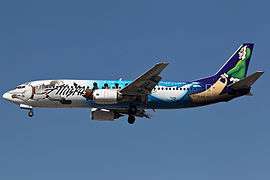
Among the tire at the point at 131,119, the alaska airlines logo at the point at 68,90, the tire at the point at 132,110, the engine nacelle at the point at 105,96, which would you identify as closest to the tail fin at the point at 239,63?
the tire at the point at 132,110

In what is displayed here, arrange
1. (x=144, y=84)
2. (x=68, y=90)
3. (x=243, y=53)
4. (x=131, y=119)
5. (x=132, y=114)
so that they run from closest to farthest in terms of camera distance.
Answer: (x=144, y=84) → (x=68, y=90) → (x=132, y=114) → (x=131, y=119) → (x=243, y=53)

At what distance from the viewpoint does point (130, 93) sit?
324ft

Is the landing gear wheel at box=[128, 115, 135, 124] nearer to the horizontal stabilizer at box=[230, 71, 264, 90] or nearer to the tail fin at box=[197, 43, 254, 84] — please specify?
the tail fin at box=[197, 43, 254, 84]

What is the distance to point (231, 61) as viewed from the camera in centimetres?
10738

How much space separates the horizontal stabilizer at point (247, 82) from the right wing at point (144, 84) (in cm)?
1005

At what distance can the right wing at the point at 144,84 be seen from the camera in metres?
96.4

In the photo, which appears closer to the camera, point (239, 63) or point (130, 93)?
point (130, 93)

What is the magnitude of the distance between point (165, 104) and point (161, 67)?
7.90 m

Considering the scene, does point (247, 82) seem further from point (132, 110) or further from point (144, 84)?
point (132, 110)

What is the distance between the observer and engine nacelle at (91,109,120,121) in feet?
347

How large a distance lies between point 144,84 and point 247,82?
12.7 meters

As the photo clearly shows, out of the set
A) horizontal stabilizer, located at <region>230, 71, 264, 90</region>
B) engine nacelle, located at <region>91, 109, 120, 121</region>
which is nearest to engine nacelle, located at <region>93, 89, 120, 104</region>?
engine nacelle, located at <region>91, 109, 120, 121</region>

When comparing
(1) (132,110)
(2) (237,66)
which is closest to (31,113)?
(1) (132,110)

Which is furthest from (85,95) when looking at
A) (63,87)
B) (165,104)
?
(165,104)
